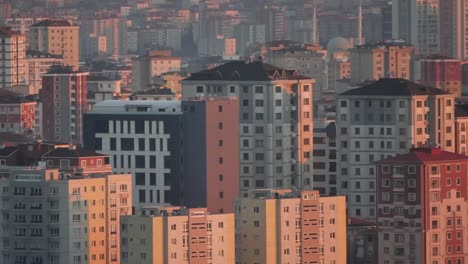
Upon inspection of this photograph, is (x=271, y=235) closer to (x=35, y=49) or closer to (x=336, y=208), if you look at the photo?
(x=336, y=208)

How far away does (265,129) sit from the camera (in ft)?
284

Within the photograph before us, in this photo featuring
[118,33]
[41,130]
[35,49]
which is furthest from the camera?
[118,33]

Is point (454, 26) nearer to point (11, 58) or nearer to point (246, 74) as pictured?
point (11, 58)

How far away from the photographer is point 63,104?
4264 inches

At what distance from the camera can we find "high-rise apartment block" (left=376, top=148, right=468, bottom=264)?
77.6 meters

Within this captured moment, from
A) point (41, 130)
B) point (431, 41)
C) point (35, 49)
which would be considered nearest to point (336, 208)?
point (41, 130)

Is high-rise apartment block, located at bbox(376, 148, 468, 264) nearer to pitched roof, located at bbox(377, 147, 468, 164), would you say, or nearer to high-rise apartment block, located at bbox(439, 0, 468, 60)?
pitched roof, located at bbox(377, 147, 468, 164)

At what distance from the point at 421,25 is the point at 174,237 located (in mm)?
78990

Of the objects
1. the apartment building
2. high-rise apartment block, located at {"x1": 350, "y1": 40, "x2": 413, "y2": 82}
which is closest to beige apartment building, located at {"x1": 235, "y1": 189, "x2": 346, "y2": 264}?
the apartment building

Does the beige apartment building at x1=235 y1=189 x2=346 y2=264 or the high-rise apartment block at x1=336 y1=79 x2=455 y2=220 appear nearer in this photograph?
the beige apartment building at x1=235 y1=189 x2=346 y2=264

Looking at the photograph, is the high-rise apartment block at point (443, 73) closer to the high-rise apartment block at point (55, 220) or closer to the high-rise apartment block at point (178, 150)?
the high-rise apartment block at point (178, 150)

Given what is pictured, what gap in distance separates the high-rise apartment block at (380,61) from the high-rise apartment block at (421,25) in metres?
14.8

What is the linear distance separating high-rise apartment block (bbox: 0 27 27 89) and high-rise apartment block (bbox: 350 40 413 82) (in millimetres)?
11659

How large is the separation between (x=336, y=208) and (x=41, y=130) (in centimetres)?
3152
